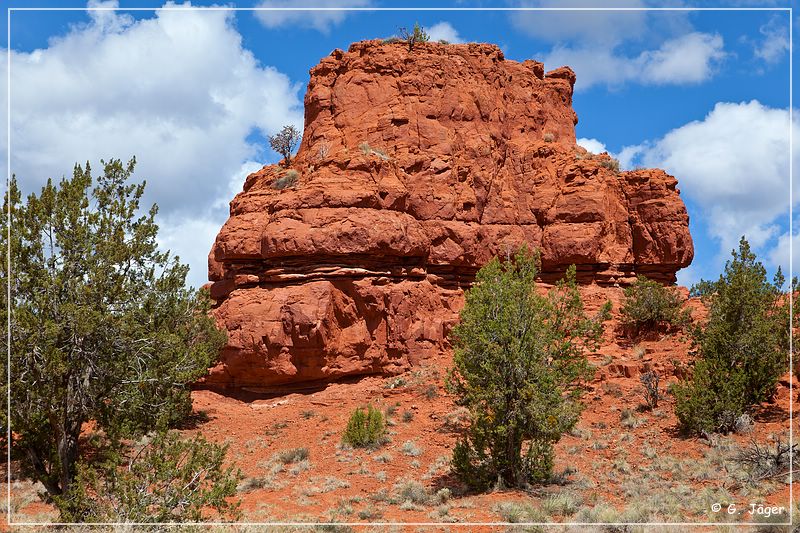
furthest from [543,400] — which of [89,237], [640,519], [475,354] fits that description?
[89,237]

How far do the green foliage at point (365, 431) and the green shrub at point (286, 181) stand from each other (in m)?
12.1

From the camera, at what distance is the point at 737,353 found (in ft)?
75.7

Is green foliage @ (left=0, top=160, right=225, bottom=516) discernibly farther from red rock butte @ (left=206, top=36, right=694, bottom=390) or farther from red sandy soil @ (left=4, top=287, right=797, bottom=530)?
red rock butte @ (left=206, top=36, right=694, bottom=390)

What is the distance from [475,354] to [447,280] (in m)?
12.8

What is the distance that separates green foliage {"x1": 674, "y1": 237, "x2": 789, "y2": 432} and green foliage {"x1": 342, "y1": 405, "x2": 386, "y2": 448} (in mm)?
9697

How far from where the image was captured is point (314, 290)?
93.9 feet

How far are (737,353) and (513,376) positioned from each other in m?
8.87

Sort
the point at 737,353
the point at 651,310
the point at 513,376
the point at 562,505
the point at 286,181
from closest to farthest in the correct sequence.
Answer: the point at 562,505 < the point at 513,376 < the point at 737,353 < the point at 651,310 < the point at 286,181

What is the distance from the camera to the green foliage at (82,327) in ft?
41.8

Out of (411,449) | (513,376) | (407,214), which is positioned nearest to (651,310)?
(407,214)

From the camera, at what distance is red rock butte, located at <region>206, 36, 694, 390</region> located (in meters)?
29.1

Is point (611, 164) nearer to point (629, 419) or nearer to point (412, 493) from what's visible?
point (629, 419)

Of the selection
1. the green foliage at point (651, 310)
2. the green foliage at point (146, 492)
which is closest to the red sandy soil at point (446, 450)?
the green foliage at point (651, 310)

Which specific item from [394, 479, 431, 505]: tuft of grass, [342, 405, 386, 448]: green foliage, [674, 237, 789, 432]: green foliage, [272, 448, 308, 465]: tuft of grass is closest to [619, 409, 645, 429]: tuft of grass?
[674, 237, 789, 432]: green foliage
